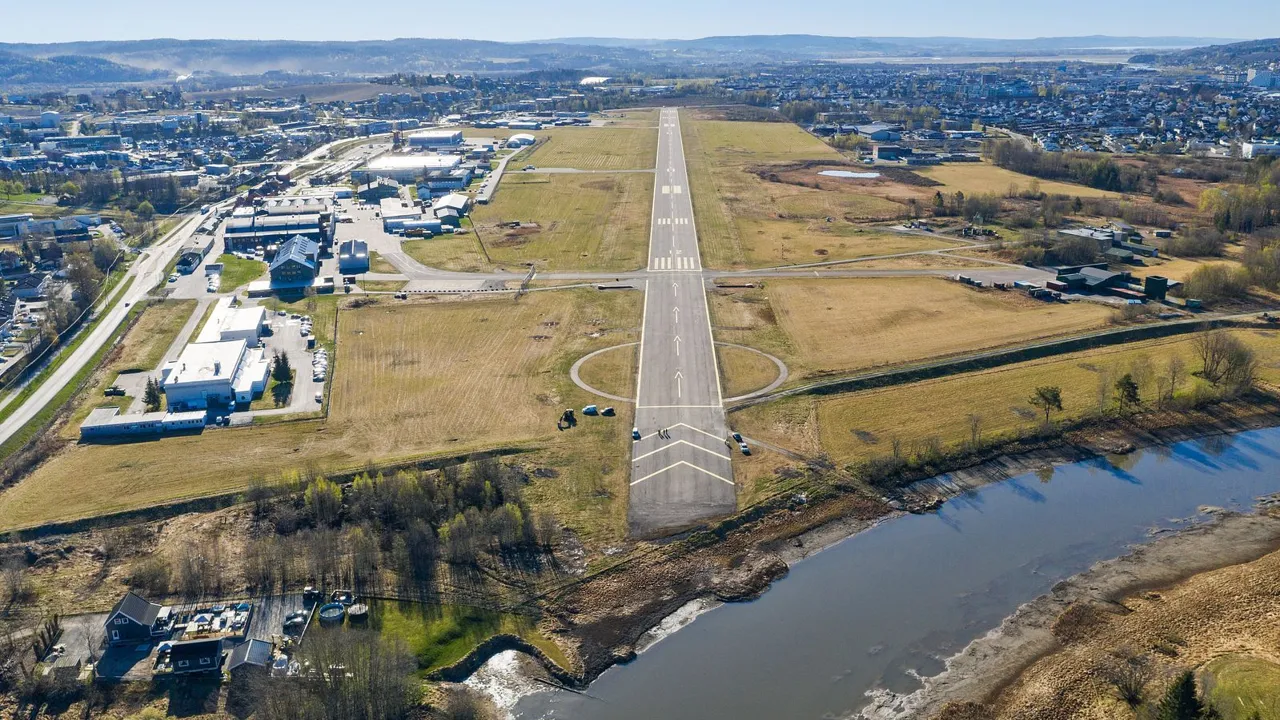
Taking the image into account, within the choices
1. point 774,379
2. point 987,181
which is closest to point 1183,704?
point 774,379

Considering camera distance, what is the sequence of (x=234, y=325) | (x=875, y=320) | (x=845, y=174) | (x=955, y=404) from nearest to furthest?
(x=955, y=404)
(x=234, y=325)
(x=875, y=320)
(x=845, y=174)

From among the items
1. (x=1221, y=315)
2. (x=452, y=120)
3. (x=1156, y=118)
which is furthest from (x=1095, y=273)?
(x=452, y=120)

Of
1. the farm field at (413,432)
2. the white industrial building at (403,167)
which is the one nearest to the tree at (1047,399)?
the farm field at (413,432)

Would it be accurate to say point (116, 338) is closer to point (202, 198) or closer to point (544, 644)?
point (544, 644)

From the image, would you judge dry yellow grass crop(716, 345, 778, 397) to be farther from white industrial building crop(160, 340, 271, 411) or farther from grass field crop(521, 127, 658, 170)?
grass field crop(521, 127, 658, 170)

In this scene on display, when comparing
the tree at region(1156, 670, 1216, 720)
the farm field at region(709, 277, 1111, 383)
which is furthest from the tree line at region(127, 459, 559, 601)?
the tree at region(1156, 670, 1216, 720)

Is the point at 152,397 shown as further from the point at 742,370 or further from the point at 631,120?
the point at 631,120

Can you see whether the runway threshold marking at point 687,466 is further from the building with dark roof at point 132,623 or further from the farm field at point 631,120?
the farm field at point 631,120
